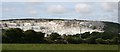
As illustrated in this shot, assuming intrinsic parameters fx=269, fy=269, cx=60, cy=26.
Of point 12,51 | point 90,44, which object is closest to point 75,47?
point 90,44

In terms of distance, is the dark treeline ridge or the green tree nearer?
the dark treeline ridge

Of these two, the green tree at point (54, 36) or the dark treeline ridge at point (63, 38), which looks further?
the green tree at point (54, 36)

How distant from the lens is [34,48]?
62.9 ft

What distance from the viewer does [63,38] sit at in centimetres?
2245

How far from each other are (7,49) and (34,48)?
1.99 meters

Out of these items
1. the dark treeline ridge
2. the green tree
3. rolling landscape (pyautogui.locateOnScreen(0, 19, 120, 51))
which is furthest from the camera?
the green tree

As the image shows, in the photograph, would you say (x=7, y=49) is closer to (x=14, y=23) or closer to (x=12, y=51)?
(x=12, y=51)

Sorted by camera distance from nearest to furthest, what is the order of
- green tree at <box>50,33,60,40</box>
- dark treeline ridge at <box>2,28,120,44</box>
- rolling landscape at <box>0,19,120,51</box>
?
rolling landscape at <box>0,19,120,51</box>, dark treeline ridge at <box>2,28,120,44</box>, green tree at <box>50,33,60,40</box>

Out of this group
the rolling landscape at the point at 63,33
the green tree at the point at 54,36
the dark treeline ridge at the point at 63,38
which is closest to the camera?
the rolling landscape at the point at 63,33

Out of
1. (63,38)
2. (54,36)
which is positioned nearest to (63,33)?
(63,38)

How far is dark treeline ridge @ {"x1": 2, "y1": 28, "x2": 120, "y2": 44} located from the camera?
21.3 meters

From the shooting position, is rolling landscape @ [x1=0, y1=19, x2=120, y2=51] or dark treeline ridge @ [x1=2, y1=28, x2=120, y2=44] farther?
dark treeline ridge @ [x1=2, y1=28, x2=120, y2=44]

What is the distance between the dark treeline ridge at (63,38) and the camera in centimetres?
2130

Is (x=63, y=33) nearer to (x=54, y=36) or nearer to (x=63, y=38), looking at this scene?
(x=63, y=38)
